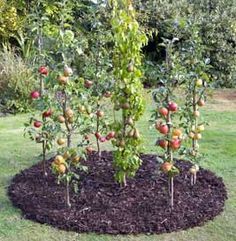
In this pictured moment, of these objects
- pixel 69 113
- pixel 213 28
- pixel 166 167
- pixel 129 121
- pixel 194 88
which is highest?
pixel 213 28

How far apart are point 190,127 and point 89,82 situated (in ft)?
3.22

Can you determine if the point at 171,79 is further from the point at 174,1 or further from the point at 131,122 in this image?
the point at 174,1

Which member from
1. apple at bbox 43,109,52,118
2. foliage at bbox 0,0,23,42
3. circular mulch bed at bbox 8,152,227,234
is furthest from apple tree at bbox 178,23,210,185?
foliage at bbox 0,0,23,42

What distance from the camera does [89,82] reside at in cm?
477

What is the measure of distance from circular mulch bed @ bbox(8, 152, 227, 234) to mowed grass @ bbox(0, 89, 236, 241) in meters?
0.07

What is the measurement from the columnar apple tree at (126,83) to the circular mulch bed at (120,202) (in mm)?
238

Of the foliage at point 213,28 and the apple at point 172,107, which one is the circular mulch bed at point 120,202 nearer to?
the apple at point 172,107

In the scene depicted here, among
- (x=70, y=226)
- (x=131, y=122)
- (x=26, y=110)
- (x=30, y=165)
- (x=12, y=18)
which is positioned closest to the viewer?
(x=70, y=226)

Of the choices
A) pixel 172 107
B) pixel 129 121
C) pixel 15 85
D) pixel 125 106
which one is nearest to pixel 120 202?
pixel 129 121

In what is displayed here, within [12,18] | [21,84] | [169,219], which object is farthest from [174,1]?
[169,219]

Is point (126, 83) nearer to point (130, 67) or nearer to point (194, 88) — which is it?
point (130, 67)

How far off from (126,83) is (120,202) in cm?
92

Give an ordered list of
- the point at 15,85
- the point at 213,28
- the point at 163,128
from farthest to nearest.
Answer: the point at 213,28
the point at 15,85
the point at 163,128

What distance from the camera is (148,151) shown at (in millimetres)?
5746
